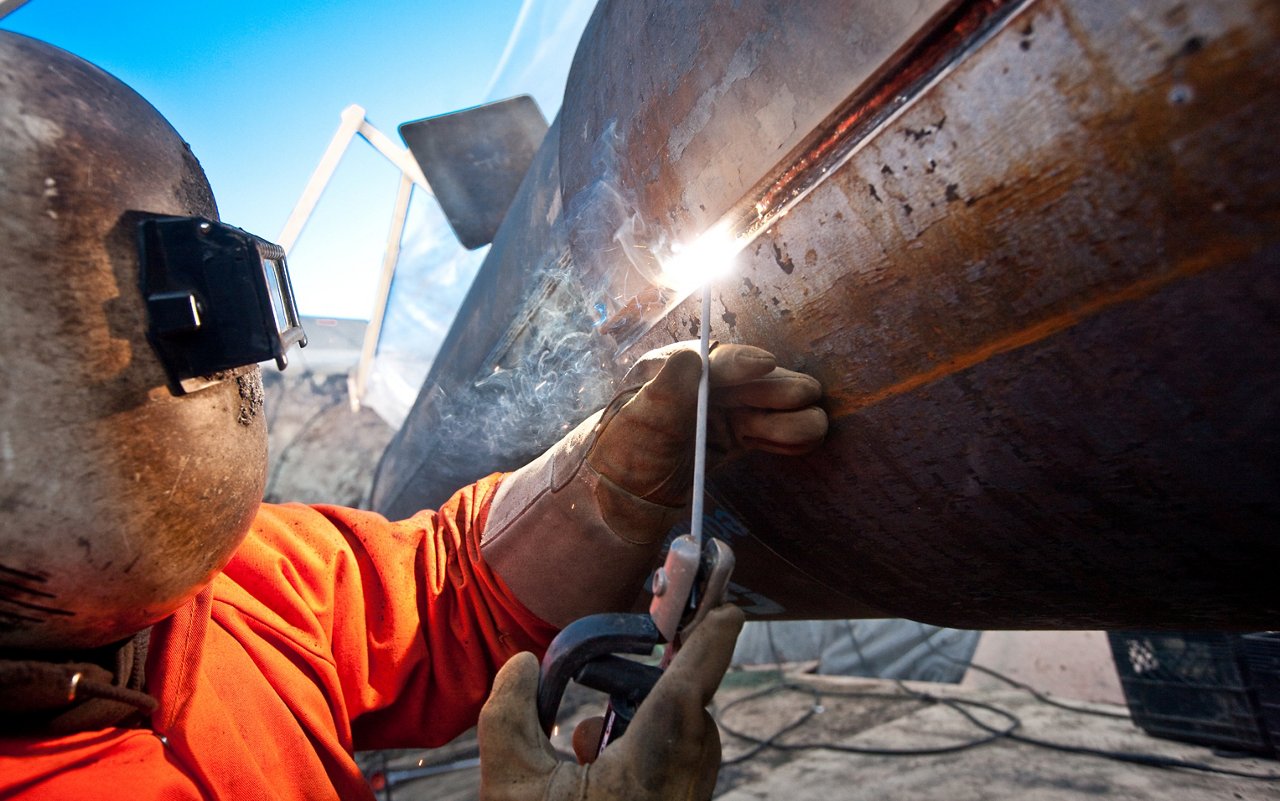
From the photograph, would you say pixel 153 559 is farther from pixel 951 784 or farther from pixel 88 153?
pixel 951 784

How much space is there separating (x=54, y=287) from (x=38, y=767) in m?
0.56

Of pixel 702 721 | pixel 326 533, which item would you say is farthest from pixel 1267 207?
pixel 326 533

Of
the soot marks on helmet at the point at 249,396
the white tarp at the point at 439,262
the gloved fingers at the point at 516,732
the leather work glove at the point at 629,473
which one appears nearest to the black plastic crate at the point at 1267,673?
the leather work glove at the point at 629,473

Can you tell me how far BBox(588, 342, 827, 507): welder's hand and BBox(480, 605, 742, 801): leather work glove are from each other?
9.8 inches

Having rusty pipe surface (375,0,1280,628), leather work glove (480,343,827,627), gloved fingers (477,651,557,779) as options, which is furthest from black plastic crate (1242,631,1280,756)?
gloved fingers (477,651,557,779)

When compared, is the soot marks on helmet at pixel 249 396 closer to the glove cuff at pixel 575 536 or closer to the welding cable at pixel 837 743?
the glove cuff at pixel 575 536

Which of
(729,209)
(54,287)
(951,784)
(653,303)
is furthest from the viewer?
(951,784)

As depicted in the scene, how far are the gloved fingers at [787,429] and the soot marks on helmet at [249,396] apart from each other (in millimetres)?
682

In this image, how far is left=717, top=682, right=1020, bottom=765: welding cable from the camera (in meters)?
2.85

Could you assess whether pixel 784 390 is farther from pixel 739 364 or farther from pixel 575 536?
pixel 575 536

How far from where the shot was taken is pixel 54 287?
26.0 inches

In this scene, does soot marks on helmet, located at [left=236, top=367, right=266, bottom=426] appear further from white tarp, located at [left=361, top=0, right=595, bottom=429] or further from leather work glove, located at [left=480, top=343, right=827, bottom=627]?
white tarp, located at [left=361, top=0, right=595, bottom=429]

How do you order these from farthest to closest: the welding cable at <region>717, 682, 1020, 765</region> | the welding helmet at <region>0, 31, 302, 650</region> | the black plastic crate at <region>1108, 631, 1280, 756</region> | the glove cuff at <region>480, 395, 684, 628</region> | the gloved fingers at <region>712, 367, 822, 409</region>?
the welding cable at <region>717, 682, 1020, 765</region>, the black plastic crate at <region>1108, 631, 1280, 756</region>, the glove cuff at <region>480, 395, 684, 628</region>, the gloved fingers at <region>712, 367, 822, 409</region>, the welding helmet at <region>0, 31, 302, 650</region>

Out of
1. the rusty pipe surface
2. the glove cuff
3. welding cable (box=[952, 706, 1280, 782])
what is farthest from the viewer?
welding cable (box=[952, 706, 1280, 782])
